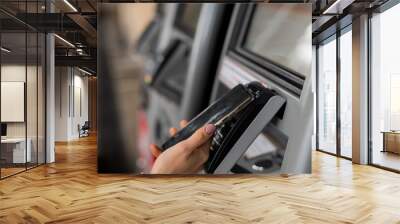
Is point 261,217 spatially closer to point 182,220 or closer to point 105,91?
Result: point 182,220

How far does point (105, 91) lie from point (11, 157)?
213 centimetres

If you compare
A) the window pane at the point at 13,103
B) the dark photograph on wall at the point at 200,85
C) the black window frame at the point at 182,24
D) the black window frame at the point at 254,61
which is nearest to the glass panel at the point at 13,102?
the window pane at the point at 13,103

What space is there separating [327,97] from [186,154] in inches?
226

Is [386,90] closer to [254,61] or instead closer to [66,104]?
[254,61]

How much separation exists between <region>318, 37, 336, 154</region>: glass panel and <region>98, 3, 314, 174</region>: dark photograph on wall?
3960 mm

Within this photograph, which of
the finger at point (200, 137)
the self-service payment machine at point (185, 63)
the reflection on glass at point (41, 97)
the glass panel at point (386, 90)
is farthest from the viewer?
the reflection on glass at point (41, 97)

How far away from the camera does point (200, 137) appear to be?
6.23 meters

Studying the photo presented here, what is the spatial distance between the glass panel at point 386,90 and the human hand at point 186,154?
360cm

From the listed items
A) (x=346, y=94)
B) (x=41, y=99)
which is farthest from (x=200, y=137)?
(x=346, y=94)

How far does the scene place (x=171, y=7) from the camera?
20.8 ft

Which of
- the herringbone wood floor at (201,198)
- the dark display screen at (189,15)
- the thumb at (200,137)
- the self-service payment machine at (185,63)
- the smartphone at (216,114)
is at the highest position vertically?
the dark display screen at (189,15)

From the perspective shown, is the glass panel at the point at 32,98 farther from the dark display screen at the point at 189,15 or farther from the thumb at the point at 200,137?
the thumb at the point at 200,137

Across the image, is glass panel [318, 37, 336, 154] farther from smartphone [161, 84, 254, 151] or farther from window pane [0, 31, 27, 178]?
window pane [0, 31, 27, 178]

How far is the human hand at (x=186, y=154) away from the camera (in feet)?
20.5
